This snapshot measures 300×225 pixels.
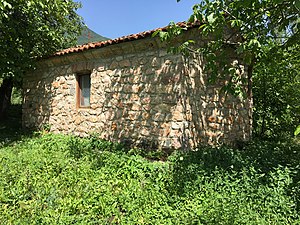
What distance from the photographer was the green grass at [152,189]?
9.95ft

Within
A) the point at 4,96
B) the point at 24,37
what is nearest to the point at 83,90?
the point at 24,37

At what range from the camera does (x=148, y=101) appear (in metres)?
5.49

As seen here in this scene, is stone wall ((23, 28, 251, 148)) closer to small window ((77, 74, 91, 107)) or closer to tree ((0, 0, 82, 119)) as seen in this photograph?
small window ((77, 74, 91, 107))

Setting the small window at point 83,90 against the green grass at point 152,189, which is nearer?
the green grass at point 152,189

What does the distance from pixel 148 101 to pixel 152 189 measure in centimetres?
235

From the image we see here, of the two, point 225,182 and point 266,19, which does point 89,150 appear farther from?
point 266,19

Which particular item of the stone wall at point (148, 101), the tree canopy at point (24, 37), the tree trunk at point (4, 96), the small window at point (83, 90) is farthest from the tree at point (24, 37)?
the tree trunk at point (4, 96)

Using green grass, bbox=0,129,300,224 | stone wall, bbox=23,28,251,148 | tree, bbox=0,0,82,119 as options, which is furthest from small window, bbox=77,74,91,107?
green grass, bbox=0,129,300,224

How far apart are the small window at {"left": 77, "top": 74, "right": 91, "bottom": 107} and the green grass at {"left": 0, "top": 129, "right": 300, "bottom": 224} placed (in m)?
2.46

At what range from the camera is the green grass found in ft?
9.95

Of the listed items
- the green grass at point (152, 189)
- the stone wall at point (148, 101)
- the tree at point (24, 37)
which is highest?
the tree at point (24, 37)

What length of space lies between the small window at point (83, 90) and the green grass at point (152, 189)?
A: 2.46 m

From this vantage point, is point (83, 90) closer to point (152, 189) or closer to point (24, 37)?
point (24, 37)

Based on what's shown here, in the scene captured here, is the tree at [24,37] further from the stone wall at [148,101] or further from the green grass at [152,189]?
the green grass at [152,189]
